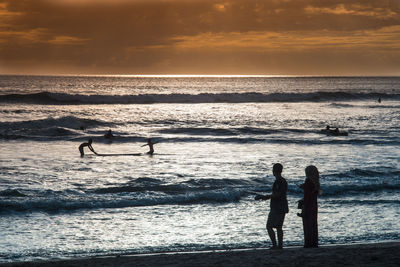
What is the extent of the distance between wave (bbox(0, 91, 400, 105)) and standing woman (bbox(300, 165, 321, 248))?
60.0 metres

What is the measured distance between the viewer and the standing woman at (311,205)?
806 cm

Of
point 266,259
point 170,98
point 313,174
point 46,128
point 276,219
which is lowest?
point 46,128

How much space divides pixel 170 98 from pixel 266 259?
6732 centimetres

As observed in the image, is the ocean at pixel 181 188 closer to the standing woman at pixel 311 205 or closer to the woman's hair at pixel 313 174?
the standing woman at pixel 311 205

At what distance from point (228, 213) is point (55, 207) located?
4.53 m

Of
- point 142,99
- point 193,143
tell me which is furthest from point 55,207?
point 142,99

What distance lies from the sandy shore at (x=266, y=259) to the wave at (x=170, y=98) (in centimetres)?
5939

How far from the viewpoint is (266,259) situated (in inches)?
302

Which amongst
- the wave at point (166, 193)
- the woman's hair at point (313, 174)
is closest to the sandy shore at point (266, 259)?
the woman's hair at point (313, 174)

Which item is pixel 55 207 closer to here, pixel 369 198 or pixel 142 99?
pixel 369 198

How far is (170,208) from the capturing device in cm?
1315

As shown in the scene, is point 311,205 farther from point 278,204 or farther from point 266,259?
point 266,259

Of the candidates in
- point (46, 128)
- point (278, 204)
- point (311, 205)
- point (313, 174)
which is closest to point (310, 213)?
point (311, 205)

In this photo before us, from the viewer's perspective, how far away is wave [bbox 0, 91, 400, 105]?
6644 cm
